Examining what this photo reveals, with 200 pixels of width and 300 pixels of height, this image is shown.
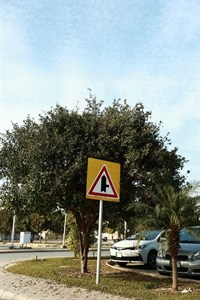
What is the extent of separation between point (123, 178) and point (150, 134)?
1.63 meters

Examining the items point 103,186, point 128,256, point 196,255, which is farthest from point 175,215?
point 128,256

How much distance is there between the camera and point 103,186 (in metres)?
10.0

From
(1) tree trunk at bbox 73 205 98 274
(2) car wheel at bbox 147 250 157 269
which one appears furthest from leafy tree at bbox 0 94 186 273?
(2) car wheel at bbox 147 250 157 269

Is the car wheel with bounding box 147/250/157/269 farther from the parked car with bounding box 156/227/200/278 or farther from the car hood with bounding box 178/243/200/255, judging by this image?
the car hood with bounding box 178/243/200/255

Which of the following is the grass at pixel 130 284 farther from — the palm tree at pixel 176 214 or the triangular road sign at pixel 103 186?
the triangular road sign at pixel 103 186

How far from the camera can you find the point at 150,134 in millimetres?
12070

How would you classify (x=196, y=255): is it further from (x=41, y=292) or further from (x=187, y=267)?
(x=41, y=292)

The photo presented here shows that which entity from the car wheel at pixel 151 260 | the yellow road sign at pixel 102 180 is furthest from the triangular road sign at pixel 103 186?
the car wheel at pixel 151 260

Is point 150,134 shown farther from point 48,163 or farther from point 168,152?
point 48,163

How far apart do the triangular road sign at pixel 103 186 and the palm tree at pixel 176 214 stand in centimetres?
121

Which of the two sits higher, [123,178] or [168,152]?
[168,152]

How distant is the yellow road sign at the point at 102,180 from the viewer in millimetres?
9789

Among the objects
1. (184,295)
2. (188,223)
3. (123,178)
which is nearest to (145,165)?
(123,178)

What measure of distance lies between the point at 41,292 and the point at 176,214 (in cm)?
372
